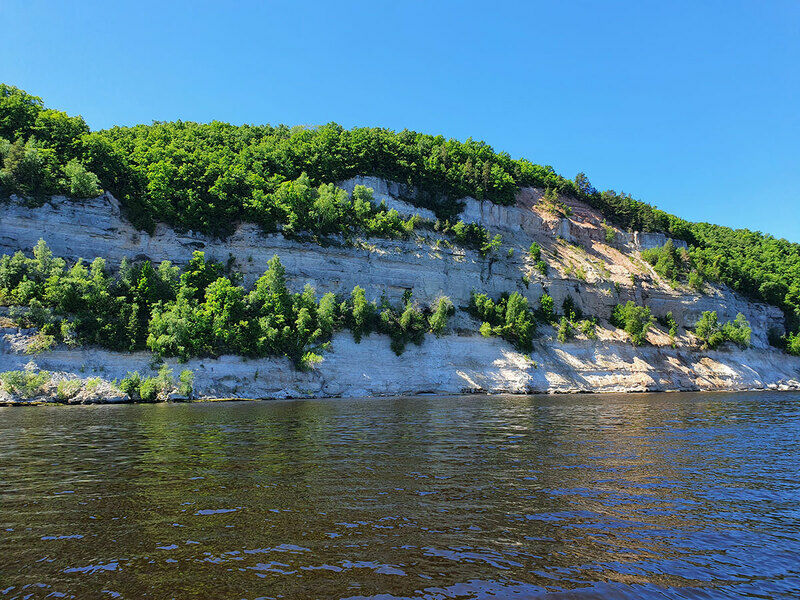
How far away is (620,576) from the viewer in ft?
22.1

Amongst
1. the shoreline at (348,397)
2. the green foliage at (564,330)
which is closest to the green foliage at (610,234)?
the green foliage at (564,330)

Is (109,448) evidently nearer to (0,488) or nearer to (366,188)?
(0,488)

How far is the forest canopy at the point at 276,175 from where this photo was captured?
5031 cm

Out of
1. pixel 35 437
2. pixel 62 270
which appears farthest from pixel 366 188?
pixel 35 437

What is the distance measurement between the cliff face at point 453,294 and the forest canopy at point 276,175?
→ 2.40 metres

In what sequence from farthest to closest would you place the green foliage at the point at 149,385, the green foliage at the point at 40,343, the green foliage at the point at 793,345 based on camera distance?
the green foliage at the point at 793,345 → the green foliage at the point at 149,385 → the green foliage at the point at 40,343

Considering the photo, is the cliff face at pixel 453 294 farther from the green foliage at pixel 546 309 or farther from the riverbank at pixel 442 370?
the green foliage at pixel 546 309

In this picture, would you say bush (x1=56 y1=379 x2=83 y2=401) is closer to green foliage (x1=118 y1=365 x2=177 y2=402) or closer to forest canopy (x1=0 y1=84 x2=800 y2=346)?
green foliage (x1=118 y1=365 x2=177 y2=402)

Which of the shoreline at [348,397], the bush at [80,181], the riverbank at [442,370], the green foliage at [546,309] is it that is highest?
the bush at [80,181]

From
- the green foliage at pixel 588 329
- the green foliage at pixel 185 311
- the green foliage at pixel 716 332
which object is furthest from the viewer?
the green foliage at pixel 716 332

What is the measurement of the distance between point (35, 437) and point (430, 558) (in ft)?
62.6

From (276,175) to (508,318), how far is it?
3616cm

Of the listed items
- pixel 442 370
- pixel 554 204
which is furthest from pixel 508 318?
pixel 554 204

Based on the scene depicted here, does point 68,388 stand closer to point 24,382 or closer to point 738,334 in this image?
point 24,382
